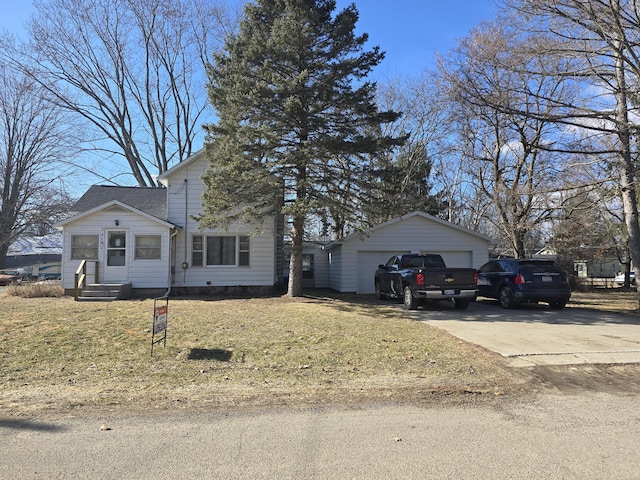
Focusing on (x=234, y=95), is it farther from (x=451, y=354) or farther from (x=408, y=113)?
(x=408, y=113)

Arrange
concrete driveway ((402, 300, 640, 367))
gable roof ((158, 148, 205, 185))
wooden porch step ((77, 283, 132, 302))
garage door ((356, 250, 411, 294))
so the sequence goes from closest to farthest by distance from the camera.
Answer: concrete driveway ((402, 300, 640, 367)) < wooden porch step ((77, 283, 132, 302)) < gable roof ((158, 148, 205, 185)) < garage door ((356, 250, 411, 294))

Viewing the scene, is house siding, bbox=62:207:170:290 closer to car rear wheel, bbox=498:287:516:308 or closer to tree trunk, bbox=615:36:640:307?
car rear wheel, bbox=498:287:516:308

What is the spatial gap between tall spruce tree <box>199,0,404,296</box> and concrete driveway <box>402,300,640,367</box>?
212 inches

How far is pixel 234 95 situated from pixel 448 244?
11.6m

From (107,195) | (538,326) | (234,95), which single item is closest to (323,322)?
(538,326)

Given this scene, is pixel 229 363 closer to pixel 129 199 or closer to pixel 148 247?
pixel 148 247

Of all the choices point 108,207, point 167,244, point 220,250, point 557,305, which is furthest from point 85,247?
point 557,305

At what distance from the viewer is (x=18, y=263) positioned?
48188 mm

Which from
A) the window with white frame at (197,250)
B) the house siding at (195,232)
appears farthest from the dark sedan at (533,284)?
the window with white frame at (197,250)

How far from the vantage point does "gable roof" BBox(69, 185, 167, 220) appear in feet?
61.3

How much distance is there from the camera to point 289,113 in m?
14.0

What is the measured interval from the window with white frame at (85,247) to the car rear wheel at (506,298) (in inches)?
599

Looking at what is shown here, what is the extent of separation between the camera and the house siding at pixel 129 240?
665 inches

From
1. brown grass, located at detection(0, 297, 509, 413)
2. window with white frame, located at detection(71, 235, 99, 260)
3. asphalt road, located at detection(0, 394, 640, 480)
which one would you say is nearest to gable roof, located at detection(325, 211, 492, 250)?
brown grass, located at detection(0, 297, 509, 413)
